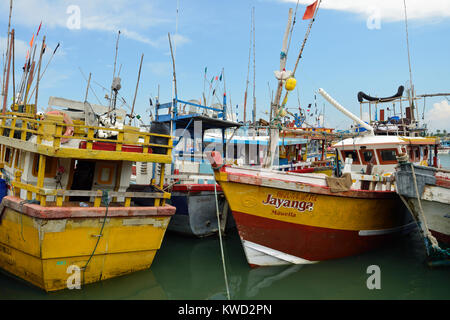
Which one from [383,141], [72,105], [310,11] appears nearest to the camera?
[310,11]

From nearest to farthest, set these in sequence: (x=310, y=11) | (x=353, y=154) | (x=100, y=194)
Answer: (x=100, y=194) < (x=310, y=11) < (x=353, y=154)

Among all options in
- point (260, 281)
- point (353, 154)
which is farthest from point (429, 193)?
point (260, 281)

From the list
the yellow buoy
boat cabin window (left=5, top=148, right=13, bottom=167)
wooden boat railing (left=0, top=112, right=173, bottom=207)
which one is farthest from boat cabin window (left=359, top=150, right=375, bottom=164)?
boat cabin window (left=5, top=148, right=13, bottom=167)

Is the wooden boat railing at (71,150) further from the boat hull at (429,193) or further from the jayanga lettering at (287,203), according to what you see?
the boat hull at (429,193)

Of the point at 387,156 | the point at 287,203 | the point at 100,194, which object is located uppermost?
the point at 387,156

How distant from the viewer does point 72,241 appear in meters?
6.15

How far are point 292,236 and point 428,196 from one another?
10.6 ft

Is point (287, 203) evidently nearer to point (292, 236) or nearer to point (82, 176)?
point (292, 236)

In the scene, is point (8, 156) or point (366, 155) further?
point (366, 155)

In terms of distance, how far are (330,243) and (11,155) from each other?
334 inches

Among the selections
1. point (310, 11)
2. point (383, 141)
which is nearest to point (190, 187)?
point (310, 11)

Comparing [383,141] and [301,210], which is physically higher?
[383,141]
